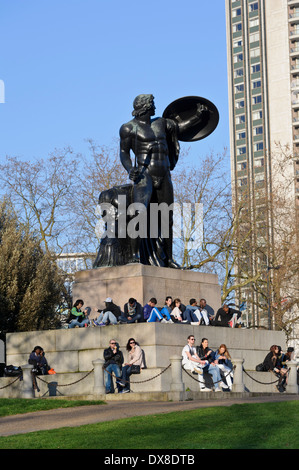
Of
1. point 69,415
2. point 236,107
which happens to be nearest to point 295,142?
point 236,107

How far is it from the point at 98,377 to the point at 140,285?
11.2ft

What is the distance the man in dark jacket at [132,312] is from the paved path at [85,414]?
119 inches

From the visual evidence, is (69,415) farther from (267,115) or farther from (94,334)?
(267,115)

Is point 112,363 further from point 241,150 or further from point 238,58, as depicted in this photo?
point 238,58

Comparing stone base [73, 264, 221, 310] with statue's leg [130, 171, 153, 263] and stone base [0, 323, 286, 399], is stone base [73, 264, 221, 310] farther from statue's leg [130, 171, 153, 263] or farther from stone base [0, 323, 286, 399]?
stone base [0, 323, 286, 399]

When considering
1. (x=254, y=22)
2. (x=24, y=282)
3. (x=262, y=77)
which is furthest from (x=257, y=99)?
(x=24, y=282)

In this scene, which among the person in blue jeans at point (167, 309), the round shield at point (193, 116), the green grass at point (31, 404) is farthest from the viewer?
the round shield at point (193, 116)

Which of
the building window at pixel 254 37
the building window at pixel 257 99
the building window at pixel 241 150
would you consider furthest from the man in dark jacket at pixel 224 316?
the building window at pixel 254 37

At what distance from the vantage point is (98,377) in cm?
1845

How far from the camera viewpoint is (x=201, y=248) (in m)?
41.8

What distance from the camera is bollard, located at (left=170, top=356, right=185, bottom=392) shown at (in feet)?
58.7

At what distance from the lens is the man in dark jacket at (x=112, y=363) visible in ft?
62.4

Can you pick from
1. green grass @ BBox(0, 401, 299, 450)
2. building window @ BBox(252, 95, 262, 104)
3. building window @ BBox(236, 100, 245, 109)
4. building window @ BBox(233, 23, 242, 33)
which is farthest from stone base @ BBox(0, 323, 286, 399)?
building window @ BBox(233, 23, 242, 33)

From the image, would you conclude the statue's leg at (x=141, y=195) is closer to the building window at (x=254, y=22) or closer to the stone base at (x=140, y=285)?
the stone base at (x=140, y=285)
